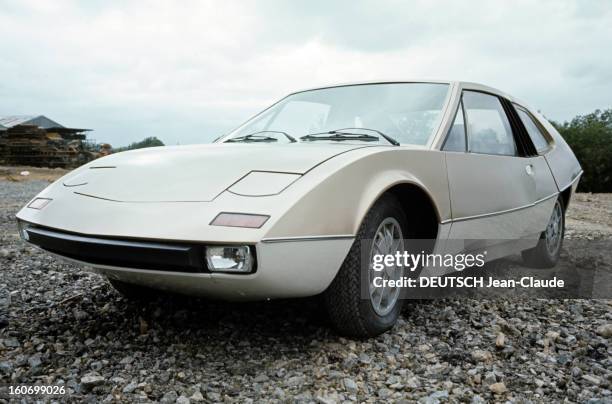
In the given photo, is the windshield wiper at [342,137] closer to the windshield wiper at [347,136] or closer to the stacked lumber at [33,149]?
the windshield wiper at [347,136]

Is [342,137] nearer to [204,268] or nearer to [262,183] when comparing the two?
[262,183]

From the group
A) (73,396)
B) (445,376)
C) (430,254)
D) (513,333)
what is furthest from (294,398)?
(513,333)

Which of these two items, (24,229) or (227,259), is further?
(24,229)

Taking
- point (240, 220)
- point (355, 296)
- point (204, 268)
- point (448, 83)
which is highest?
point (448, 83)

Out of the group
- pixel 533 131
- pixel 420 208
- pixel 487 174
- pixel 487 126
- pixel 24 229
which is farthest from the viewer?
pixel 533 131

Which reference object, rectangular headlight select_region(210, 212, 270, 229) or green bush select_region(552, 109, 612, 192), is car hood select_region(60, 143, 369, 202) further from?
green bush select_region(552, 109, 612, 192)

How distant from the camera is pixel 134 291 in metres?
3.16

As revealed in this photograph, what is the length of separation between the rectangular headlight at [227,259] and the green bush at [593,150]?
2064cm

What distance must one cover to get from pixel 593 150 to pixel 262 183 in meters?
21.3

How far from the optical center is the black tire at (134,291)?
123 inches

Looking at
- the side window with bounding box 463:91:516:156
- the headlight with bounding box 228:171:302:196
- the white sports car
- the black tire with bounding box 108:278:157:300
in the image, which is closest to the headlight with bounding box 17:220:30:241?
the white sports car

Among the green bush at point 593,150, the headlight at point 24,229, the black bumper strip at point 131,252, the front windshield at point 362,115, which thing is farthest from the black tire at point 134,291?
the green bush at point 593,150

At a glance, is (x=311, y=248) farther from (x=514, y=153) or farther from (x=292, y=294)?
(x=514, y=153)

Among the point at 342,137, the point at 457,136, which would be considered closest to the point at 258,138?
the point at 342,137
